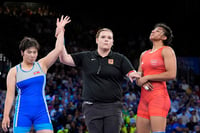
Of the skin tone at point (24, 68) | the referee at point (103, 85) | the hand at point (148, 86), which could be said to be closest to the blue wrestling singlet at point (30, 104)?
the skin tone at point (24, 68)

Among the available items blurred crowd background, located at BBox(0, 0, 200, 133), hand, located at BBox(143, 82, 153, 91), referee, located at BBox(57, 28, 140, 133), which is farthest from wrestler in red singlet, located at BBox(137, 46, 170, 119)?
blurred crowd background, located at BBox(0, 0, 200, 133)

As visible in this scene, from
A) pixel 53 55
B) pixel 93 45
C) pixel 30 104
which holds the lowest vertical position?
pixel 30 104

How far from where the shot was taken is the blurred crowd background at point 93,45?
11.1 m

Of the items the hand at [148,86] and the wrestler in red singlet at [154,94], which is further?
the hand at [148,86]

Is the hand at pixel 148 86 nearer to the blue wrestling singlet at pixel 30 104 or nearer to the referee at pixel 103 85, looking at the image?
the referee at pixel 103 85

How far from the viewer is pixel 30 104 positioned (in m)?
3.93

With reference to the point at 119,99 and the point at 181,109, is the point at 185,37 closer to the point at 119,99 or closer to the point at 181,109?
the point at 181,109

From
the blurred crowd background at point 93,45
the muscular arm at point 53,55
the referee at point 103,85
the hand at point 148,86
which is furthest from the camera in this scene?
the blurred crowd background at point 93,45

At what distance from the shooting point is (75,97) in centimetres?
1196

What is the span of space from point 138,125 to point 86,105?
818mm

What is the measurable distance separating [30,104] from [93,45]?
13064mm

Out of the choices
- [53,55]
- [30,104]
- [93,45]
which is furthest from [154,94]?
[93,45]

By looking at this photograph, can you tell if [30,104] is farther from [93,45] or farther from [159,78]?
[93,45]

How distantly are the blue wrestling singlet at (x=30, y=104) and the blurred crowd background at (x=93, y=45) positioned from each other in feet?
18.6
